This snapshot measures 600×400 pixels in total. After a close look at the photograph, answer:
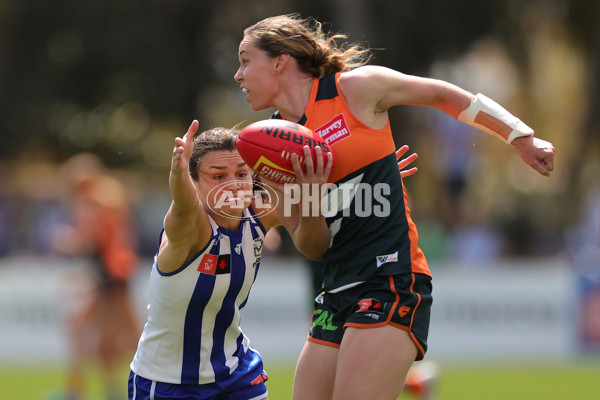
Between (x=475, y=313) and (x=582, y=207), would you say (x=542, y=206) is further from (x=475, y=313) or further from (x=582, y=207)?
(x=475, y=313)

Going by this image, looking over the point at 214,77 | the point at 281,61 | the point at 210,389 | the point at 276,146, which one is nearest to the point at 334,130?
the point at 276,146

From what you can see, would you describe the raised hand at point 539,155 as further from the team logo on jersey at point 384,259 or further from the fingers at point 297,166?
the fingers at point 297,166

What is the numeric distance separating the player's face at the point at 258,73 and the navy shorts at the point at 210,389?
1.25 meters

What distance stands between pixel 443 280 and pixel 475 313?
59 centimetres

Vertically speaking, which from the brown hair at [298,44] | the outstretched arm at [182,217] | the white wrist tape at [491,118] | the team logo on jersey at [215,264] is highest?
the brown hair at [298,44]

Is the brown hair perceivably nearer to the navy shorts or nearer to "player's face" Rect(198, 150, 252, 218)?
"player's face" Rect(198, 150, 252, 218)

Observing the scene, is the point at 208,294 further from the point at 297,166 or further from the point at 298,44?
the point at 298,44

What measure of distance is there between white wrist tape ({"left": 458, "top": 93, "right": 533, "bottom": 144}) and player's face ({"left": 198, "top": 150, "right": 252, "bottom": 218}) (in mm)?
991

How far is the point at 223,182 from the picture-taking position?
396cm

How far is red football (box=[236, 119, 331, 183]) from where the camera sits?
3652mm

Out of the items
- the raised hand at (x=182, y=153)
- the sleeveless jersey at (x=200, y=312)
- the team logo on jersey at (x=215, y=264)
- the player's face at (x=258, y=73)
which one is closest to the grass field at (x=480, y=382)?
the sleeveless jersey at (x=200, y=312)

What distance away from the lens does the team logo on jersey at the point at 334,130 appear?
380 centimetres

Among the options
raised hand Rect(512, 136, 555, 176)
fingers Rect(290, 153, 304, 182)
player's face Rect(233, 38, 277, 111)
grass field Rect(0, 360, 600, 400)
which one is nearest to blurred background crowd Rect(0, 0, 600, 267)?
grass field Rect(0, 360, 600, 400)

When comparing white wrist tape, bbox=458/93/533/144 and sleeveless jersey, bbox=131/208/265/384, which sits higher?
white wrist tape, bbox=458/93/533/144
